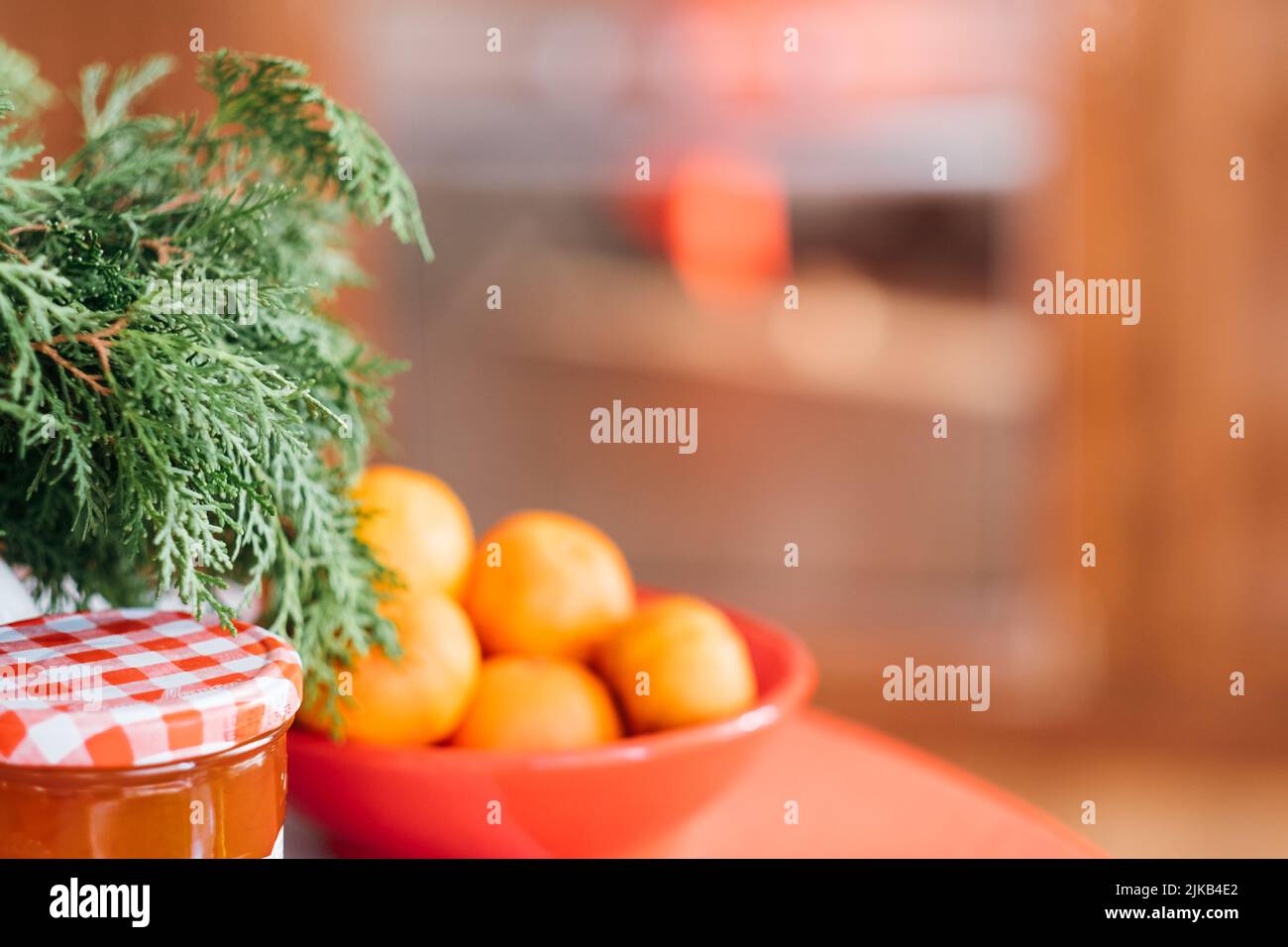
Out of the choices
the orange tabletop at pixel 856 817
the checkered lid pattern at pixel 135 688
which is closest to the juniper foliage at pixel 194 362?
the checkered lid pattern at pixel 135 688

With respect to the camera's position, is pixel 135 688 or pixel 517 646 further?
pixel 517 646

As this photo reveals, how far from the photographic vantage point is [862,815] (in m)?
0.65

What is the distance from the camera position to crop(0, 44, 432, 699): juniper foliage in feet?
1.20

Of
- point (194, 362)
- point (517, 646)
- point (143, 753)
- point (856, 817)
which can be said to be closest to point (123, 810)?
point (143, 753)

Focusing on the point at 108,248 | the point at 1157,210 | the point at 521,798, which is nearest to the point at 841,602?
the point at 1157,210

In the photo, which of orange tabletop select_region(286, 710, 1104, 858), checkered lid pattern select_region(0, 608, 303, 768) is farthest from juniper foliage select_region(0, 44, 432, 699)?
orange tabletop select_region(286, 710, 1104, 858)

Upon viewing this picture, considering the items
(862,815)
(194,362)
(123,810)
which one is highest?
(194,362)

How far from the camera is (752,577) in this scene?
81.2 inches

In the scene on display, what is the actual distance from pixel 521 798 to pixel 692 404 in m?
1.53

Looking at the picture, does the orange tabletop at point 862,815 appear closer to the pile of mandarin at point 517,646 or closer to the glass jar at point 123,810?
the pile of mandarin at point 517,646

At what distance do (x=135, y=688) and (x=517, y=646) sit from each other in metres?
0.25

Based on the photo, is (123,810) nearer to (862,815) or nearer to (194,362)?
(194,362)

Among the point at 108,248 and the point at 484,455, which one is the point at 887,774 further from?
the point at 484,455

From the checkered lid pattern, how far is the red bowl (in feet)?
0.34
